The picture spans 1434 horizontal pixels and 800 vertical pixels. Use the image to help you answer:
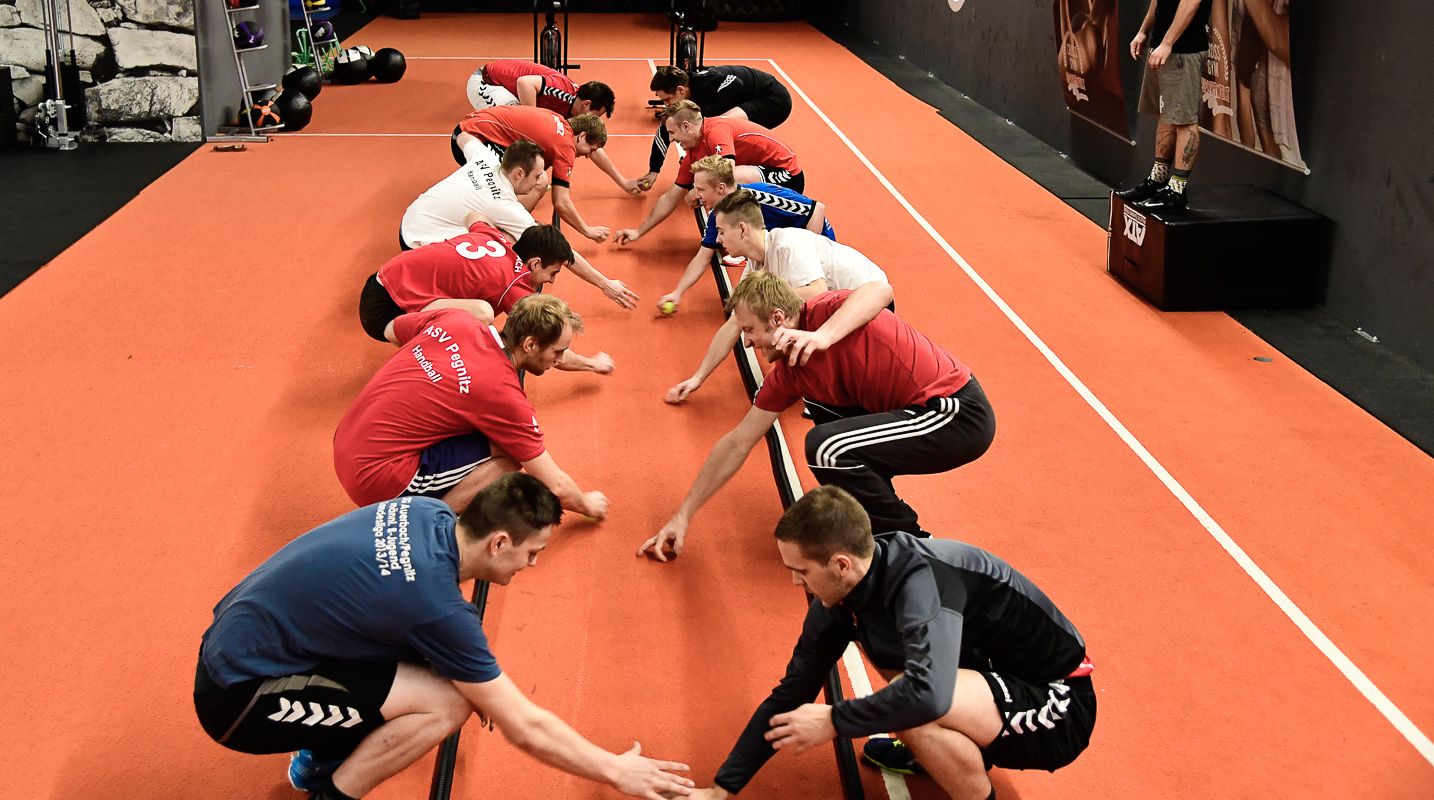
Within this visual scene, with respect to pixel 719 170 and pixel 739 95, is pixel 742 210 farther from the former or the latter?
pixel 739 95

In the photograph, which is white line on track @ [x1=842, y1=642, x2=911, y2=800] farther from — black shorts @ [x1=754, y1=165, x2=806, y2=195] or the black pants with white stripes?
black shorts @ [x1=754, y1=165, x2=806, y2=195]

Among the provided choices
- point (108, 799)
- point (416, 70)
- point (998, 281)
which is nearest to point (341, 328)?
point (108, 799)

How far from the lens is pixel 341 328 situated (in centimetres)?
618

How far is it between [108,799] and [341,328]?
3566 millimetres

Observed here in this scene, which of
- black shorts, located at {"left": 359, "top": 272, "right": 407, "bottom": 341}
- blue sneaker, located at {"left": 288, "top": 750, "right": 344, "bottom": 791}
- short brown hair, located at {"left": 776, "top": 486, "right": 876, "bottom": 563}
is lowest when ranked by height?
blue sneaker, located at {"left": 288, "top": 750, "right": 344, "bottom": 791}

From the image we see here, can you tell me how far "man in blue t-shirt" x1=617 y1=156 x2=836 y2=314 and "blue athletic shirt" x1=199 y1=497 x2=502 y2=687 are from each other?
10.4 ft

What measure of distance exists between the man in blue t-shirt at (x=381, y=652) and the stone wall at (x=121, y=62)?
8.78m

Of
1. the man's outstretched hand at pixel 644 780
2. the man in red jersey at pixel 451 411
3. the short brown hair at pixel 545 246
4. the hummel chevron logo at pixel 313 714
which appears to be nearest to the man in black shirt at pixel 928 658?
the man's outstretched hand at pixel 644 780

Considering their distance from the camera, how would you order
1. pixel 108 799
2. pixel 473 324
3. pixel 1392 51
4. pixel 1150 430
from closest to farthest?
1. pixel 108 799
2. pixel 473 324
3. pixel 1150 430
4. pixel 1392 51

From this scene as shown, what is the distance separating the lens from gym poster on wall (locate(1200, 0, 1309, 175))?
634cm

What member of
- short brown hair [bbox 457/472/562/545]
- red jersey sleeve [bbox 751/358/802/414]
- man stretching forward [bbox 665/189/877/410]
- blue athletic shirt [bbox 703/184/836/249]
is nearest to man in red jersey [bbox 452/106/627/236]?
blue athletic shirt [bbox 703/184/836/249]

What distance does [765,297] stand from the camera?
3.74 metres

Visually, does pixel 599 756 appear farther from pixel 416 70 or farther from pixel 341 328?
pixel 416 70

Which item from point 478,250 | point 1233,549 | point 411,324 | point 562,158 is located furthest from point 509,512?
point 562,158
